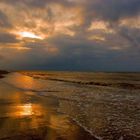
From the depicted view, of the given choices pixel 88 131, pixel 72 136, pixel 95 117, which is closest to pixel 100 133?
pixel 88 131

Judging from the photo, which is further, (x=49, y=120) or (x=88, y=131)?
(x=49, y=120)

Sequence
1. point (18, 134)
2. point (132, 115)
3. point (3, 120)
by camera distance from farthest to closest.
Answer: point (132, 115)
point (3, 120)
point (18, 134)

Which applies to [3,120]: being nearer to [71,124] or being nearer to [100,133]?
[71,124]

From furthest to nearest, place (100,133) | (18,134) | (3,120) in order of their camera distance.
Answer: (3,120), (100,133), (18,134)

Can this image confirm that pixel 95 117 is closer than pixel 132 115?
Yes

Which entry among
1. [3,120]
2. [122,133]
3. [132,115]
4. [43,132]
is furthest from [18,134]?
[132,115]

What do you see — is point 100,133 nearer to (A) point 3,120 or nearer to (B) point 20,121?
(B) point 20,121

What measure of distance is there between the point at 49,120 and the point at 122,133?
11.6ft

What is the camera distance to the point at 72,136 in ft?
28.4

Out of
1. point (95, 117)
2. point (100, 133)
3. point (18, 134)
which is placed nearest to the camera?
point (18, 134)

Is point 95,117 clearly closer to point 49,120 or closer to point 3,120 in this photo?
point 49,120

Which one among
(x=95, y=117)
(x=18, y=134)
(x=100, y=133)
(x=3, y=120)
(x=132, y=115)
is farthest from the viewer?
(x=132, y=115)

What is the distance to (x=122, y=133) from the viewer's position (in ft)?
31.7

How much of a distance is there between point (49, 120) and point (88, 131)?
2.41 m
